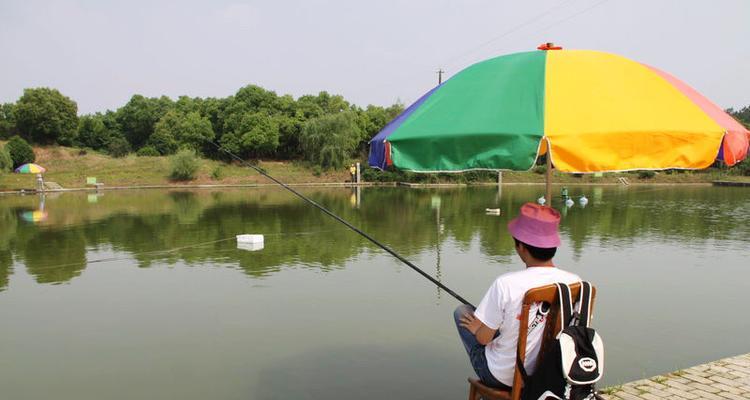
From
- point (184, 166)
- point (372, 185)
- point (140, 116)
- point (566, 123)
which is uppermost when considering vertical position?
point (140, 116)

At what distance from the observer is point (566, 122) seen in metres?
2.94

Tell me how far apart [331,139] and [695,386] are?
43.3m

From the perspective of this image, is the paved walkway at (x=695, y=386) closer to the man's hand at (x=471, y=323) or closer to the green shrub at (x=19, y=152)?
the man's hand at (x=471, y=323)

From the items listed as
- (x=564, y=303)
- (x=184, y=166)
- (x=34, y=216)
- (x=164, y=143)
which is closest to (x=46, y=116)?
(x=164, y=143)

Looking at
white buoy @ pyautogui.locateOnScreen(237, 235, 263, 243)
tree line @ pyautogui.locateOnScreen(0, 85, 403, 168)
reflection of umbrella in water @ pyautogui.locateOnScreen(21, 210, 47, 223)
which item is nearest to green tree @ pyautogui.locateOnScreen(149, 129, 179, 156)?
tree line @ pyautogui.locateOnScreen(0, 85, 403, 168)

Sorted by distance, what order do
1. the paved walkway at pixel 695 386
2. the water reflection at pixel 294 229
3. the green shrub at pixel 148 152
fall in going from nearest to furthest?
the paved walkway at pixel 695 386 → the water reflection at pixel 294 229 → the green shrub at pixel 148 152

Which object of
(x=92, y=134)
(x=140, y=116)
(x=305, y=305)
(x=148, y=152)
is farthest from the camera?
(x=140, y=116)

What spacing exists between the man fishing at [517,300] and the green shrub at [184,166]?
43.4 metres

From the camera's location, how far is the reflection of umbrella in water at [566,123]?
292 cm

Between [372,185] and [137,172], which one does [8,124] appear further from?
[372,185]

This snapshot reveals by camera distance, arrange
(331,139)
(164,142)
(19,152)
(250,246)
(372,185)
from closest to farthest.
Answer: (250,246) → (372,185) → (19,152) → (331,139) → (164,142)

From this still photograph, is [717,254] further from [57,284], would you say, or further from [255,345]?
[57,284]

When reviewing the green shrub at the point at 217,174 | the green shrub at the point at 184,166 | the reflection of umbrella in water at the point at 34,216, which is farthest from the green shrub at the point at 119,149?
the reflection of umbrella in water at the point at 34,216

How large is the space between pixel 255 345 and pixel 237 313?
54.9 inches
